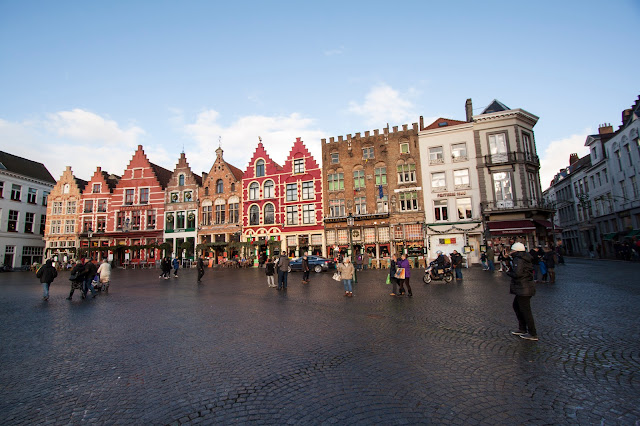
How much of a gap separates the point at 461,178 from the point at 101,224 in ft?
153

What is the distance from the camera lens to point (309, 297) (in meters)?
12.8

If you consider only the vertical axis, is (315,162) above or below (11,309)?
above

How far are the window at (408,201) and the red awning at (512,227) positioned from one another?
741 cm

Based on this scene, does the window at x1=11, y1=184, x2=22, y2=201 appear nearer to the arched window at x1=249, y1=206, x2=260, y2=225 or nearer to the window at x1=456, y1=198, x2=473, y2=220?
the arched window at x1=249, y1=206, x2=260, y2=225

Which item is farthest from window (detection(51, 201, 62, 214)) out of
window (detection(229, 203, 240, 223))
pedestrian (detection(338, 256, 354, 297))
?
pedestrian (detection(338, 256, 354, 297))

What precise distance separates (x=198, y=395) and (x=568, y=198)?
62929 mm

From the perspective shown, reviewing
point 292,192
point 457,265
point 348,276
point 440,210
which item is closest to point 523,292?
point 348,276

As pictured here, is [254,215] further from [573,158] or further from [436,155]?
[573,158]

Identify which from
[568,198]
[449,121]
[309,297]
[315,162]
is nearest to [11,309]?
[309,297]

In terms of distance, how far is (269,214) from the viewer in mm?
39906

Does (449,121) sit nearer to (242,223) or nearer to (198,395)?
(242,223)

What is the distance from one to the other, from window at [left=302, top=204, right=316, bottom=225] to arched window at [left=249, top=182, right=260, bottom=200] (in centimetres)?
658

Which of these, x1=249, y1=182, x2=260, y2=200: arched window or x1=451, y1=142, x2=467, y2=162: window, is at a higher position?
x1=451, y1=142, x2=467, y2=162: window

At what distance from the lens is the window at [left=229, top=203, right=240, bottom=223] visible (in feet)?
136
